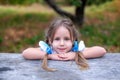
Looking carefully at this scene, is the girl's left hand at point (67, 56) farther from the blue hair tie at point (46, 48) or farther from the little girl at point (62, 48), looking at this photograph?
the blue hair tie at point (46, 48)

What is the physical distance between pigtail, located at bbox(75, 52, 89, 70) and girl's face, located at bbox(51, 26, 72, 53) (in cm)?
11

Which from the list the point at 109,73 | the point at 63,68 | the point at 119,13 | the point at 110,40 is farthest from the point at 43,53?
the point at 119,13

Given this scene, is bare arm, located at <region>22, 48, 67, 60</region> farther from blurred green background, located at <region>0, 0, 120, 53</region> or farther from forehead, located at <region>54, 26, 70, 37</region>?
blurred green background, located at <region>0, 0, 120, 53</region>

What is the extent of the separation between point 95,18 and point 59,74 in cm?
675

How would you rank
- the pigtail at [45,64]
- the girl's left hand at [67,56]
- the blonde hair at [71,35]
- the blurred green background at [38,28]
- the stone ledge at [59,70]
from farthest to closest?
the blurred green background at [38,28] < the girl's left hand at [67,56] < the blonde hair at [71,35] < the pigtail at [45,64] < the stone ledge at [59,70]

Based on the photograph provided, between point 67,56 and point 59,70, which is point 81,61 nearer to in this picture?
point 67,56

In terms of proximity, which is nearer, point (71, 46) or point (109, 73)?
point (109, 73)

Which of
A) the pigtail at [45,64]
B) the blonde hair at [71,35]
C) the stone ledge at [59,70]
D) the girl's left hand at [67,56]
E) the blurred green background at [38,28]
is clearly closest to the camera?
the stone ledge at [59,70]

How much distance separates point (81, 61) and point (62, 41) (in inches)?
9.6

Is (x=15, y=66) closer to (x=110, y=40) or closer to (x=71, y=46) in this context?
(x=71, y=46)

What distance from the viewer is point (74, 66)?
120 inches

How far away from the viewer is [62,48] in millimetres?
3234

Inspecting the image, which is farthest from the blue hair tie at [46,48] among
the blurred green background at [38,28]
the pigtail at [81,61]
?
the blurred green background at [38,28]

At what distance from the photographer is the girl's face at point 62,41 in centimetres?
322
